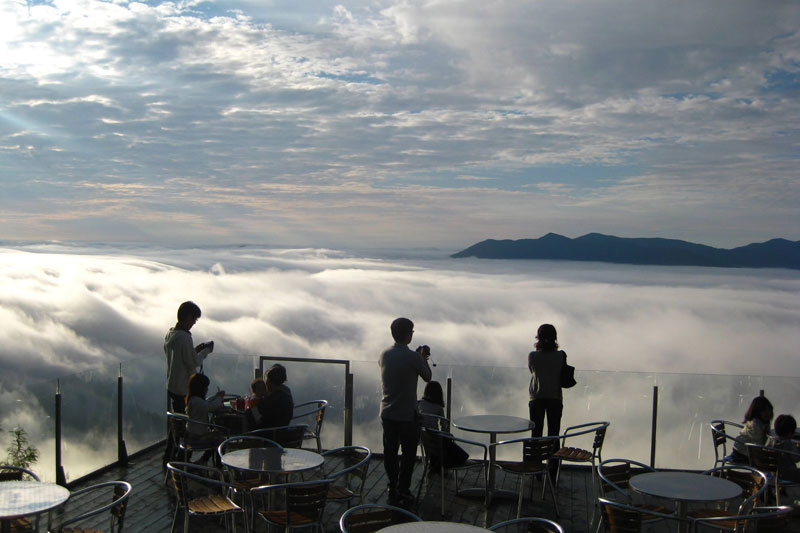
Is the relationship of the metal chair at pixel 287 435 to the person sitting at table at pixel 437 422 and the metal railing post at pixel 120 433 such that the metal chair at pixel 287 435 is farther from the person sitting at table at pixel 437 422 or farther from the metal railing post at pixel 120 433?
the metal railing post at pixel 120 433

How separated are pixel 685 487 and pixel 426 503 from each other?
8.06 ft

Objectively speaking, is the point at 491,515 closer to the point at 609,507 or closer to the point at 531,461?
the point at 531,461

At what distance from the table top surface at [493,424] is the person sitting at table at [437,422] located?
18cm

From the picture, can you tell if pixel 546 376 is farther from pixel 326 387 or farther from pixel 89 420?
pixel 89 420

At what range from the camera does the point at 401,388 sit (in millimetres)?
5730

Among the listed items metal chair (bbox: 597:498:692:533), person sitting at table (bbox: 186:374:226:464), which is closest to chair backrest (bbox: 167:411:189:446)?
Result: person sitting at table (bbox: 186:374:226:464)

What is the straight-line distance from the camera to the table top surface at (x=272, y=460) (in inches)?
185

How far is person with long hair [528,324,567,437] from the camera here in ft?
21.1

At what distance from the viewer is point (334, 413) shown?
25.5ft

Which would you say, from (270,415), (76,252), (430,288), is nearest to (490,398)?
(270,415)

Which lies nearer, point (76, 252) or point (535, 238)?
point (535, 238)

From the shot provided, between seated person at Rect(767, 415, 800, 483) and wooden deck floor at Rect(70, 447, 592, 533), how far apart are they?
1638mm

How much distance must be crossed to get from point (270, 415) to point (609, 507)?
3043 mm

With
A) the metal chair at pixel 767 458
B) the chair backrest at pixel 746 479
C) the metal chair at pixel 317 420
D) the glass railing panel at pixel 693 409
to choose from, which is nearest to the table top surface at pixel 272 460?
the metal chair at pixel 317 420
